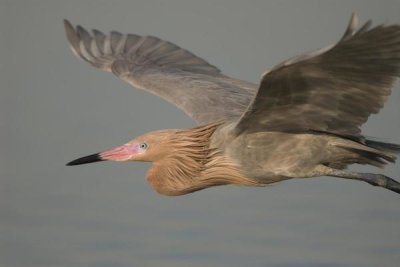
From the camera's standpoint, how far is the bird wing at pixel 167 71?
7078mm

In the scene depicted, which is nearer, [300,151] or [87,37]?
[300,151]

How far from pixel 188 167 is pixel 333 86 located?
1287 millimetres

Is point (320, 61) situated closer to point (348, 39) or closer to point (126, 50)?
point (348, 39)

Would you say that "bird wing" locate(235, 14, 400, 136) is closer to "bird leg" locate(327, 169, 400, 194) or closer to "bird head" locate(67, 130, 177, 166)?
"bird leg" locate(327, 169, 400, 194)

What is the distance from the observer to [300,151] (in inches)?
228

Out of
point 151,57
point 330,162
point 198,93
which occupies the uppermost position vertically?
point 151,57

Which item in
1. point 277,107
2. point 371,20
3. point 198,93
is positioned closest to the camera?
point 371,20

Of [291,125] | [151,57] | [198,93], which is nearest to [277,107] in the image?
[291,125]

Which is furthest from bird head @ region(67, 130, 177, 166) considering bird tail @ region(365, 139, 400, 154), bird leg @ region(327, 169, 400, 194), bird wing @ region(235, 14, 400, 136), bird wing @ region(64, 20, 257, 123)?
bird tail @ region(365, 139, 400, 154)

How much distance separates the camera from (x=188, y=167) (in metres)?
6.11

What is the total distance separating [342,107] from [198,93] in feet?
6.56

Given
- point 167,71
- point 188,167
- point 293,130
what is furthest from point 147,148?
point 167,71

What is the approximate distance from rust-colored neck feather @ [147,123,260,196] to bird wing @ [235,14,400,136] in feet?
1.40

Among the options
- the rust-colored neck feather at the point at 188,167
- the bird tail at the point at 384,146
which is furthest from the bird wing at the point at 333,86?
the rust-colored neck feather at the point at 188,167
